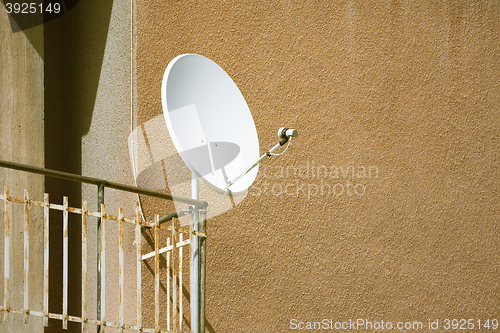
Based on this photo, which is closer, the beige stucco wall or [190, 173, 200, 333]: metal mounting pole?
[190, 173, 200, 333]: metal mounting pole

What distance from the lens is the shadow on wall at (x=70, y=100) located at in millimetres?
6383

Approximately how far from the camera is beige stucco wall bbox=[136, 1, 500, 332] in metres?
6.11

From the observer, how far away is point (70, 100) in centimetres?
673

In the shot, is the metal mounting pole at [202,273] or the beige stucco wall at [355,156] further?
the beige stucco wall at [355,156]

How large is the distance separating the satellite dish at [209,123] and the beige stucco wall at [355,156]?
1037 millimetres

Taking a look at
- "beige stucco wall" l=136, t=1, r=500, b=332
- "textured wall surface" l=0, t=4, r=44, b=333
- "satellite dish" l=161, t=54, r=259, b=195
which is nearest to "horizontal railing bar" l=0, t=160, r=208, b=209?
"satellite dish" l=161, t=54, r=259, b=195

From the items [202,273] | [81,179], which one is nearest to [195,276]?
[202,273]

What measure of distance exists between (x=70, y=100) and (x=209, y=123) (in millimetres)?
2318

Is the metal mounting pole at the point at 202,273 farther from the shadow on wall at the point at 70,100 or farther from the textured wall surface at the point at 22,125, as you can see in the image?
the shadow on wall at the point at 70,100

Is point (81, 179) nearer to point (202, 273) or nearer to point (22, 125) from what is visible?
point (202, 273)

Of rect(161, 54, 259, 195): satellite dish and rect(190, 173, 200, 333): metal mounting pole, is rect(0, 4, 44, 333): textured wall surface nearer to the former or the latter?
rect(190, 173, 200, 333): metal mounting pole

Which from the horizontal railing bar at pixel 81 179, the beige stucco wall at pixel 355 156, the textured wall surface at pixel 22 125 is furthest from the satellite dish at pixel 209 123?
the textured wall surface at pixel 22 125

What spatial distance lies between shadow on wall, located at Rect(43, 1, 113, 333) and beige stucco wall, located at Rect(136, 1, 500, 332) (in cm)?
74

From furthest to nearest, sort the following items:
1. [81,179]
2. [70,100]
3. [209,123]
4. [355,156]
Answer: [70,100] < [355,156] < [209,123] < [81,179]
